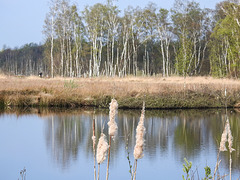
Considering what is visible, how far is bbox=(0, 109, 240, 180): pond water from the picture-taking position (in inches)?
337

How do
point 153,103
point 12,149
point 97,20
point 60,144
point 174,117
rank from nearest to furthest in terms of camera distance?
1. point 12,149
2. point 60,144
3. point 174,117
4. point 153,103
5. point 97,20

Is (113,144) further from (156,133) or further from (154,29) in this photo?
(154,29)

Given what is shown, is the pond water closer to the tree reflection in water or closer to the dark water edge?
the tree reflection in water

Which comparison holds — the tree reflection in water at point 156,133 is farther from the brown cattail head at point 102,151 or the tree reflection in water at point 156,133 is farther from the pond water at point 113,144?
the brown cattail head at point 102,151

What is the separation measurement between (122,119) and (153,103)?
4.08 meters

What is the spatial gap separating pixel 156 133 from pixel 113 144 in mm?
2611

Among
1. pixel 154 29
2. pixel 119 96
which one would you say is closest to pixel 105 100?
pixel 119 96

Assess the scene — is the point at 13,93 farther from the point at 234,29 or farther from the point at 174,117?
the point at 234,29

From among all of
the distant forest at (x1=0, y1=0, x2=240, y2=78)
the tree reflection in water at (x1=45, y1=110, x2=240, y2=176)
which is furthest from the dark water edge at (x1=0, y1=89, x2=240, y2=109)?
the distant forest at (x1=0, y1=0, x2=240, y2=78)

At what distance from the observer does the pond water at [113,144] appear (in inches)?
337

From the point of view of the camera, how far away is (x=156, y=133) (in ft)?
43.4

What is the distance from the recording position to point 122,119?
15.5 m

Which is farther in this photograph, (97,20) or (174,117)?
(97,20)

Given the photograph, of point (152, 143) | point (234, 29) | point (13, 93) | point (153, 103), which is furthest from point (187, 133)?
point (234, 29)
